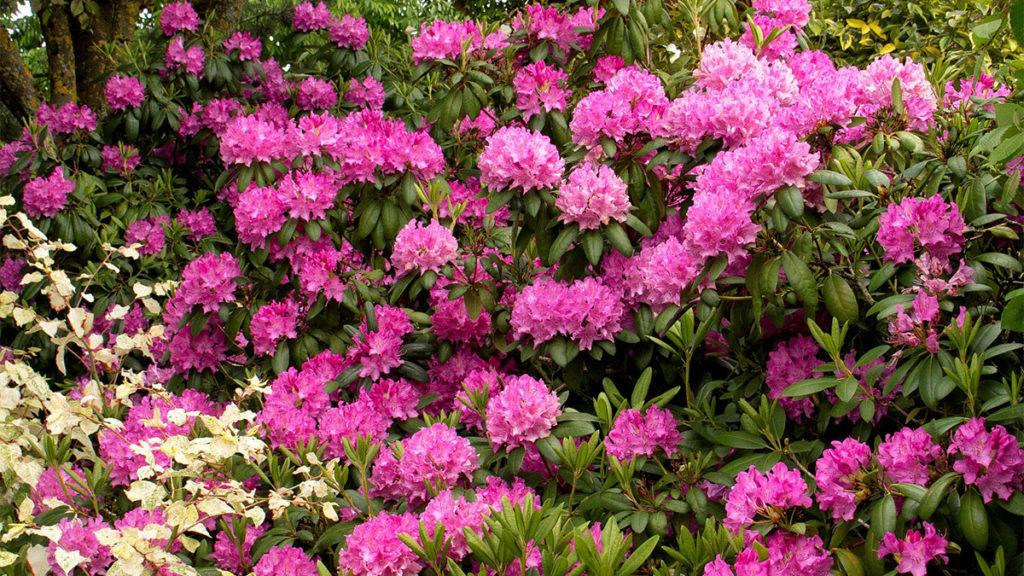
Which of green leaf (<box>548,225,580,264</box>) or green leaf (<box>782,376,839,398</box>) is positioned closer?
green leaf (<box>782,376,839,398</box>)

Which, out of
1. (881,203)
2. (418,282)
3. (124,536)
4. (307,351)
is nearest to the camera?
(124,536)

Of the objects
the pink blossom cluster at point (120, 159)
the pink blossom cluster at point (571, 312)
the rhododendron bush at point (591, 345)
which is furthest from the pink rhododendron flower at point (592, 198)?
the pink blossom cluster at point (120, 159)

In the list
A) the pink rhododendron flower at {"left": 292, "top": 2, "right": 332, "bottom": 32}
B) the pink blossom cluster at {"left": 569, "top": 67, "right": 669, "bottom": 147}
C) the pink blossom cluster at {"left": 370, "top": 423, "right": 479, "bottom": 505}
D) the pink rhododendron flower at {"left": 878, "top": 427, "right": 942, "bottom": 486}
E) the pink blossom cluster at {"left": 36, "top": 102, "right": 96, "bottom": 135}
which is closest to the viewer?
the pink rhododendron flower at {"left": 878, "top": 427, "right": 942, "bottom": 486}

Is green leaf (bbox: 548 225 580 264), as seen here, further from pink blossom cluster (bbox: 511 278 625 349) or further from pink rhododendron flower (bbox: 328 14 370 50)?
pink rhododendron flower (bbox: 328 14 370 50)

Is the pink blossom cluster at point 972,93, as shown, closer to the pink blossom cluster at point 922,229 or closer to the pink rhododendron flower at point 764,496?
the pink blossom cluster at point 922,229

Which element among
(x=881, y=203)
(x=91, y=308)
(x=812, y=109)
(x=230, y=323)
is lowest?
(x=91, y=308)

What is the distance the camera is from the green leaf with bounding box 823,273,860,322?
1.99m

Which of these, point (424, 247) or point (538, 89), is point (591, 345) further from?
point (538, 89)

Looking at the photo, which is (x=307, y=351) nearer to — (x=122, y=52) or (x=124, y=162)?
(x=124, y=162)

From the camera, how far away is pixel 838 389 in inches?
75.0

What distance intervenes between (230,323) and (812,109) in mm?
1705

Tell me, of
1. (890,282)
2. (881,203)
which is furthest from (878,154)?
(890,282)

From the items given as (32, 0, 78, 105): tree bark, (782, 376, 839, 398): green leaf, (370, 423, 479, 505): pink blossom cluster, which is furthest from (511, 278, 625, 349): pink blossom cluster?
(32, 0, 78, 105): tree bark

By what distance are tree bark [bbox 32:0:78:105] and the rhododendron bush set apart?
2.32 meters
